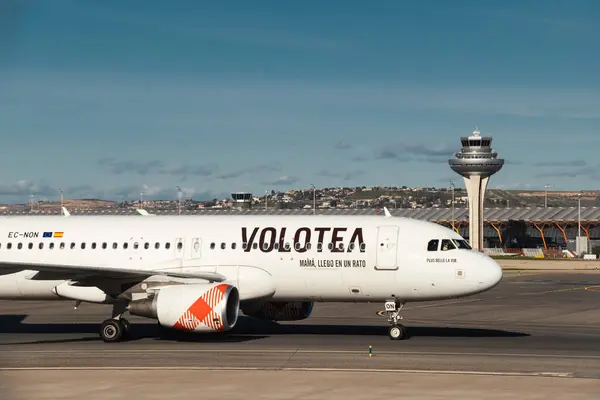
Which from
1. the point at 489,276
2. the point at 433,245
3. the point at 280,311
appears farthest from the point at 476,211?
the point at 489,276

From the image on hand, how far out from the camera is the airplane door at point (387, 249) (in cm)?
3048

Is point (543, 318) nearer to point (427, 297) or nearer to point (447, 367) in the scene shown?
point (427, 297)

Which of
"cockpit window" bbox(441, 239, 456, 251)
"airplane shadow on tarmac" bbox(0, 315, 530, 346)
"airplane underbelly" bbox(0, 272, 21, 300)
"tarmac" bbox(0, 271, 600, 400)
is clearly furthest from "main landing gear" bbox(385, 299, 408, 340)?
"airplane underbelly" bbox(0, 272, 21, 300)

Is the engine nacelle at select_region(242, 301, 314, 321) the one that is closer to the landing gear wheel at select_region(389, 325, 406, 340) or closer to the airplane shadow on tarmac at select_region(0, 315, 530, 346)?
the airplane shadow on tarmac at select_region(0, 315, 530, 346)

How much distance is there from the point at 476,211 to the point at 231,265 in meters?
122

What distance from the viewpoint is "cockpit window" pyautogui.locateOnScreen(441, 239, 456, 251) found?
30297 mm

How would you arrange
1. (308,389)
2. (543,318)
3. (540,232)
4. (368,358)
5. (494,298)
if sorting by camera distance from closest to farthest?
(308,389) < (368,358) < (543,318) < (494,298) < (540,232)

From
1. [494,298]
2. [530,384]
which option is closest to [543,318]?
[494,298]

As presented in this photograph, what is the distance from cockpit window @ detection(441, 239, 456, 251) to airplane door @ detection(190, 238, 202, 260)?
854 centimetres

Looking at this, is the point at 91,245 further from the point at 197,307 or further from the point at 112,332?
the point at 197,307

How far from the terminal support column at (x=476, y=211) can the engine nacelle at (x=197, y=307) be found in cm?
11447

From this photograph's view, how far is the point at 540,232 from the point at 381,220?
122 meters

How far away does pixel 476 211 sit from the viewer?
489 feet

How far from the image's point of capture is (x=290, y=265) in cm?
3111
